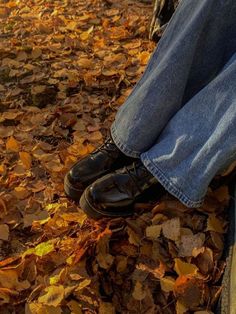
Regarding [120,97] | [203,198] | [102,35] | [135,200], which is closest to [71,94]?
[120,97]

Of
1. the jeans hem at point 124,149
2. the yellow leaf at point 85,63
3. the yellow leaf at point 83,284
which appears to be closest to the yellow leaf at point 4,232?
the yellow leaf at point 83,284

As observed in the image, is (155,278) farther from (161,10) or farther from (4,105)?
(161,10)

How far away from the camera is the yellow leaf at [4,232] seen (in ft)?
5.83

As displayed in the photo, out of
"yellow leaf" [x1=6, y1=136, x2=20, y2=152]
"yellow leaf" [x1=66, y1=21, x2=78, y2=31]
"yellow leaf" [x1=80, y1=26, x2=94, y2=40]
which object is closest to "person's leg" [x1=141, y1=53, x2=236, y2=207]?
"yellow leaf" [x1=6, y1=136, x2=20, y2=152]

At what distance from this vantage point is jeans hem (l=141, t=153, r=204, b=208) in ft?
5.17

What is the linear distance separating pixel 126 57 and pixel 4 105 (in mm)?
779

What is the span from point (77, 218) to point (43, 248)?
0.59 feet

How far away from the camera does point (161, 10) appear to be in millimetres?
2662

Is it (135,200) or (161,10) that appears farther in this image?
(161,10)

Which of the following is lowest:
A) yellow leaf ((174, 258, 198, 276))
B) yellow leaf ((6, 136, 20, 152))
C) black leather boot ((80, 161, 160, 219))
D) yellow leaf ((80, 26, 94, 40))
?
yellow leaf ((6, 136, 20, 152))

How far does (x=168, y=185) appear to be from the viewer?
1.59 m

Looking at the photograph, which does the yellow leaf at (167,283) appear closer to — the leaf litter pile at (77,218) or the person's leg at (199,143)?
the leaf litter pile at (77,218)

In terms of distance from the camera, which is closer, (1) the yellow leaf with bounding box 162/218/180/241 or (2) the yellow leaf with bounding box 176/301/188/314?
(2) the yellow leaf with bounding box 176/301/188/314

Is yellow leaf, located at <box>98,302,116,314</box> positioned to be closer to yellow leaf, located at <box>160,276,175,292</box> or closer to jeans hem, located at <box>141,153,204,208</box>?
yellow leaf, located at <box>160,276,175,292</box>
